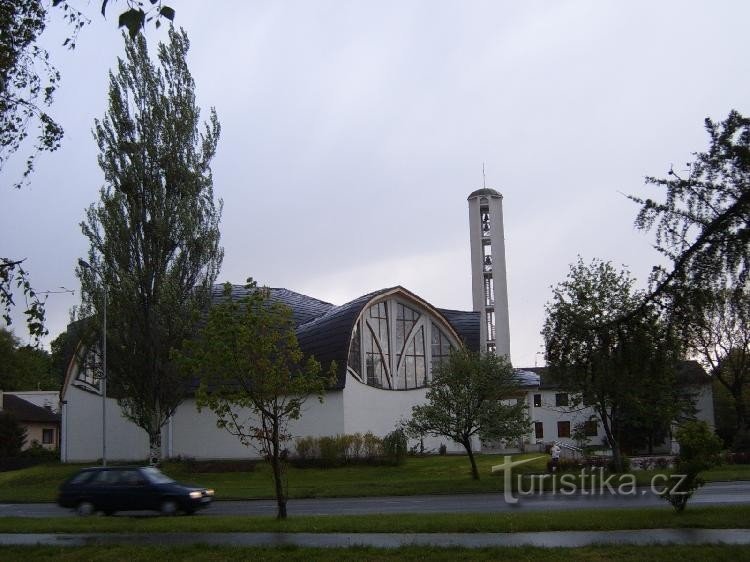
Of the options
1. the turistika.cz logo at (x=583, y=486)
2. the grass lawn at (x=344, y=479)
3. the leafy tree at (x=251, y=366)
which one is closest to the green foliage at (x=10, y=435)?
the grass lawn at (x=344, y=479)

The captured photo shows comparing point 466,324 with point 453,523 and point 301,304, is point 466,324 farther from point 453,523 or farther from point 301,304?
point 453,523

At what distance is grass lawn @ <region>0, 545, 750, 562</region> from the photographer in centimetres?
1060

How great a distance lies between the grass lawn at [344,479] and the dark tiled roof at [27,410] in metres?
20.6

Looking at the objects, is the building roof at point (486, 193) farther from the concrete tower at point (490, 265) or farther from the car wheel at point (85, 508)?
the car wheel at point (85, 508)

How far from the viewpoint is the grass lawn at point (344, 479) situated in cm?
2875

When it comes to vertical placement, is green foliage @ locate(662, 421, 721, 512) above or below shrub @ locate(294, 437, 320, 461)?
above

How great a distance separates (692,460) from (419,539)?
5.54 metres

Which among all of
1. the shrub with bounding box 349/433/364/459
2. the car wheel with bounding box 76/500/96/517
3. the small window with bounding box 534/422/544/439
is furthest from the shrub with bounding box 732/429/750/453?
the car wheel with bounding box 76/500/96/517

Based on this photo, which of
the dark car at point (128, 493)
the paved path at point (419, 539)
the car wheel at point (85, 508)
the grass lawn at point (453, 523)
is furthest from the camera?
the car wheel at point (85, 508)

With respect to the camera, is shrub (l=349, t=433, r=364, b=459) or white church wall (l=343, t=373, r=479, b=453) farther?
white church wall (l=343, t=373, r=479, b=453)

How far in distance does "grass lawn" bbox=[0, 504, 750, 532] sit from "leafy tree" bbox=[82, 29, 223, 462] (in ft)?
62.1

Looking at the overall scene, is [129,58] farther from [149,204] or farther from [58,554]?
[58,554]

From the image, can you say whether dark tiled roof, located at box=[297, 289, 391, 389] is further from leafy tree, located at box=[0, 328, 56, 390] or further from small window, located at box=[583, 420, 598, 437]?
leafy tree, located at box=[0, 328, 56, 390]

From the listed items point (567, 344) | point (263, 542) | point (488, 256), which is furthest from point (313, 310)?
point (567, 344)
